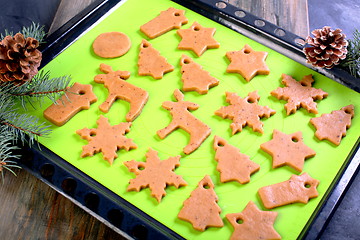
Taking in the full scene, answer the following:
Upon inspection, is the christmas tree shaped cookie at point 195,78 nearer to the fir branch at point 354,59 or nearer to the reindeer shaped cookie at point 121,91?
the reindeer shaped cookie at point 121,91

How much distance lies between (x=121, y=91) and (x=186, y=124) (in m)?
0.30

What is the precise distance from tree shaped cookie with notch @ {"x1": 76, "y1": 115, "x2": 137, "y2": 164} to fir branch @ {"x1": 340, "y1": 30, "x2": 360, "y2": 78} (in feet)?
2.98

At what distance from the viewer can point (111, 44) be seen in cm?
196

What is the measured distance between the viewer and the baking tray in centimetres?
152

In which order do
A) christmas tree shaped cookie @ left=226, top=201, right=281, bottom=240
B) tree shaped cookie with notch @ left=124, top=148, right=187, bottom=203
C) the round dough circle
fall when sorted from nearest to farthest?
christmas tree shaped cookie @ left=226, top=201, right=281, bottom=240, tree shaped cookie with notch @ left=124, top=148, right=187, bottom=203, the round dough circle

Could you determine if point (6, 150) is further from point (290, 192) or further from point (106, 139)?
point (290, 192)

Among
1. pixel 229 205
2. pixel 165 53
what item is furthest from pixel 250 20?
pixel 229 205

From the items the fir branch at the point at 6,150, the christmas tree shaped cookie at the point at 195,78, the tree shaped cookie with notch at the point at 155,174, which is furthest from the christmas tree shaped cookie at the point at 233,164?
the fir branch at the point at 6,150

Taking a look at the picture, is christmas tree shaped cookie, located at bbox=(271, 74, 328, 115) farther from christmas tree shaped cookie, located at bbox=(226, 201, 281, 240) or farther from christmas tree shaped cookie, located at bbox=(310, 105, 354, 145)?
christmas tree shaped cookie, located at bbox=(226, 201, 281, 240)

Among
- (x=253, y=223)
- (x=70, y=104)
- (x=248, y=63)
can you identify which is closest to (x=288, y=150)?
(x=253, y=223)

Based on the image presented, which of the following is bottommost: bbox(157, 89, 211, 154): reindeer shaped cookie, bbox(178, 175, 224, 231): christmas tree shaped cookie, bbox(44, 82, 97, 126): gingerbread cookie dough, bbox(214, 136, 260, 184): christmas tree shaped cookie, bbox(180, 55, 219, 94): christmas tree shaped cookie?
bbox(44, 82, 97, 126): gingerbread cookie dough

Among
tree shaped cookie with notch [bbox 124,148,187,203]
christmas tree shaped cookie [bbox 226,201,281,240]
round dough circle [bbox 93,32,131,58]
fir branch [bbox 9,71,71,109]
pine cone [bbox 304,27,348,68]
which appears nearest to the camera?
christmas tree shaped cookie [bbox 226,201,281,240]

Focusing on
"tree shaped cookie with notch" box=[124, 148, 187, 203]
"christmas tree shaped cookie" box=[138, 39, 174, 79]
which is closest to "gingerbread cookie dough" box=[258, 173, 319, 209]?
"tree shaped cookie with notch" box=[124, 148, 187, 203]

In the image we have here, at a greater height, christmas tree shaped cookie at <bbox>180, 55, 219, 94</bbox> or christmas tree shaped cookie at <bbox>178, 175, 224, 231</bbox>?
christmas tree shaped cookie at <bbox>180, 55, 219, 94</bbox>
